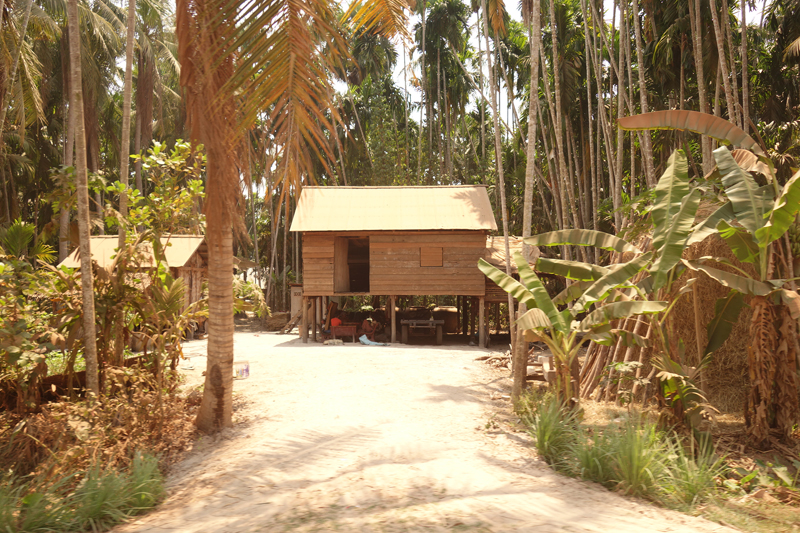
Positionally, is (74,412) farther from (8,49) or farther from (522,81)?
(522,81)

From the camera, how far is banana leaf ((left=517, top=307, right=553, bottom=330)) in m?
6.26

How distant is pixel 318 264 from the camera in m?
17.5

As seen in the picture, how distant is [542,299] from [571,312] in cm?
39

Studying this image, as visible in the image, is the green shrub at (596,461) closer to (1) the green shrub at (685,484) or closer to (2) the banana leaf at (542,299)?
(1) the green shrub at (685,484)

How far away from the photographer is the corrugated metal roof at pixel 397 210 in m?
17.2

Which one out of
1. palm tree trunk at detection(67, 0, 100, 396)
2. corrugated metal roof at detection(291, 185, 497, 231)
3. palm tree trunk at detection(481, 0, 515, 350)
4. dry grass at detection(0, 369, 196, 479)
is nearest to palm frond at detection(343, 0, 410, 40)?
palm tree trunk at detection(67, 0, 100, 396)

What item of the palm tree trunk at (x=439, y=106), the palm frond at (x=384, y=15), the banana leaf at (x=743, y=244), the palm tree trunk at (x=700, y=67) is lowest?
the banana leaf at (x=743, y=244)

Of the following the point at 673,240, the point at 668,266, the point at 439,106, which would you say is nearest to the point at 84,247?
the point at 668,266

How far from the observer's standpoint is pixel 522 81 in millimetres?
25094

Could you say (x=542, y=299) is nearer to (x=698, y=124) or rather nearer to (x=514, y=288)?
(x=514, y=288)

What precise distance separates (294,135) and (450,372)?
7.61 m

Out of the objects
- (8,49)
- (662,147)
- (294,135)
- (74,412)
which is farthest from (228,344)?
(662,147)

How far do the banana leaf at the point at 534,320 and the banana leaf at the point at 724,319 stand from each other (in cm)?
224

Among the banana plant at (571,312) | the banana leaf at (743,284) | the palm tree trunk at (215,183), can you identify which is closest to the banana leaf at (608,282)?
the banana plant at (571,312)
